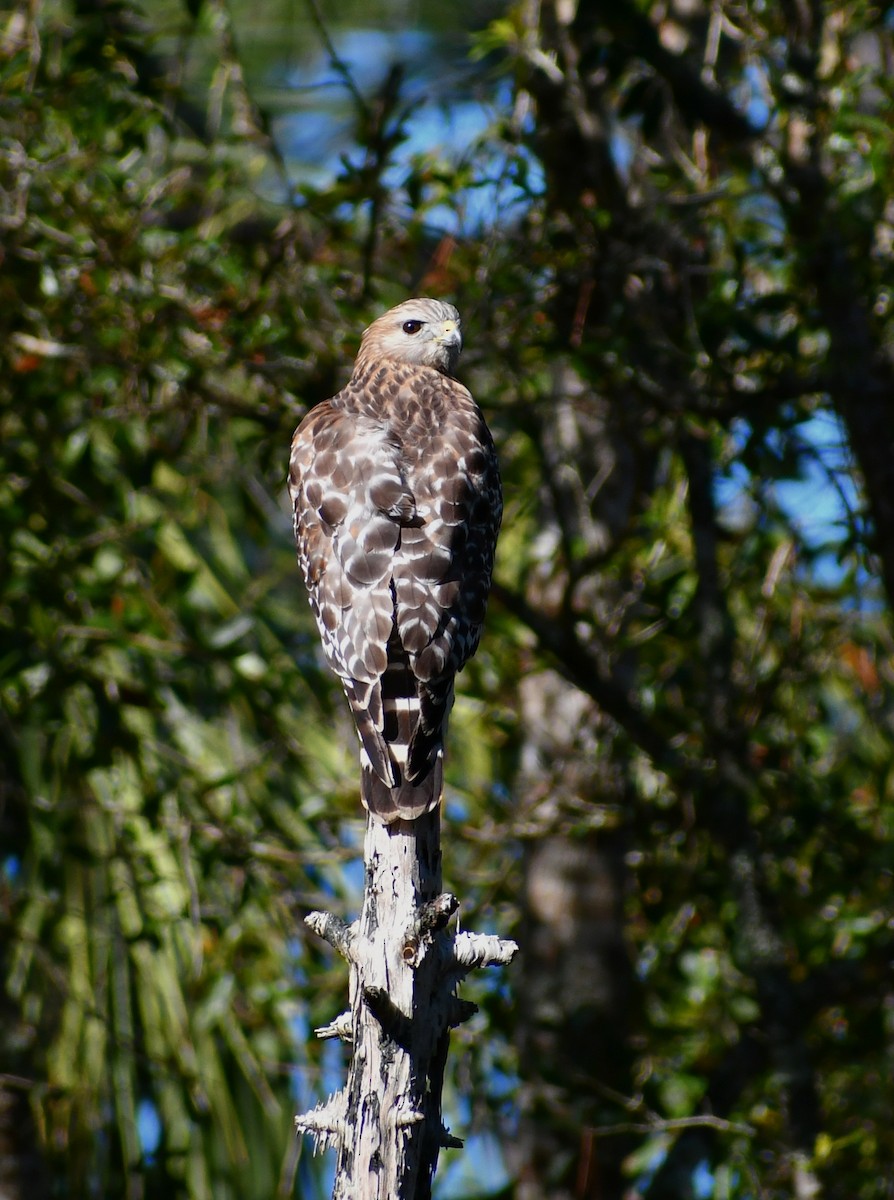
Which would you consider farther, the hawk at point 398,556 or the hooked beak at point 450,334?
the hooked beak at point 450,334

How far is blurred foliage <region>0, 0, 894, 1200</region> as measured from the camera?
403 centimetres

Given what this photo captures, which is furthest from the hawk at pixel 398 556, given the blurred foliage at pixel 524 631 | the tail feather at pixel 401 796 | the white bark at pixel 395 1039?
the blurred foliage at pixel 524 631

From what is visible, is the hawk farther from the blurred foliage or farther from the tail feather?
the blurred foliage

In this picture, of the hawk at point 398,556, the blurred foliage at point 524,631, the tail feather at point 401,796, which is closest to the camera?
the tail feather at point 401,796

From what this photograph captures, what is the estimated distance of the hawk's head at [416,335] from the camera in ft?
12.5

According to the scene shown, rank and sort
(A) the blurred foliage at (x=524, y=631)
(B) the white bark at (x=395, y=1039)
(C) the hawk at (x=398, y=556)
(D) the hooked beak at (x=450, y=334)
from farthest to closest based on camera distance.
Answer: (A) the blurred foliage at (x=524, y=631)
(D) the hooked beak at (x=450, y=334)
(C) the hawk at (x=398, y=556)
(B) the white bark at (x=395, y=1039)

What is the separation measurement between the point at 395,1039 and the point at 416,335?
2.05 m

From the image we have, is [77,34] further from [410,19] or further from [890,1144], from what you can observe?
[410,19]

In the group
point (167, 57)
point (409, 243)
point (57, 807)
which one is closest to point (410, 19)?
point (167, 57)

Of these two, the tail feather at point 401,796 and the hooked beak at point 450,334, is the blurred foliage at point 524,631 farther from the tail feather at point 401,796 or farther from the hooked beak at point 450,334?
the tail feather at point 401,796

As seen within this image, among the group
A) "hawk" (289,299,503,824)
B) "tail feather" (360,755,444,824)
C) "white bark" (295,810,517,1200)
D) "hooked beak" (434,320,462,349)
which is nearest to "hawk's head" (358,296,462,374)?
"hooked beak" (434,320,462,349)

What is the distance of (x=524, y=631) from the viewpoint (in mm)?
4809

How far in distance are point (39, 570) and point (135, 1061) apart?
1.63m

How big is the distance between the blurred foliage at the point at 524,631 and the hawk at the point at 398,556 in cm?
57
